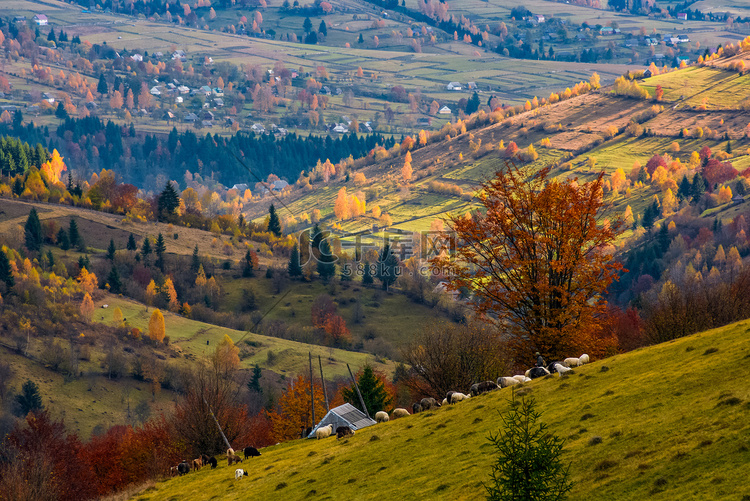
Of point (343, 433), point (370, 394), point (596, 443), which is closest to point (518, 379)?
point (343, 433)

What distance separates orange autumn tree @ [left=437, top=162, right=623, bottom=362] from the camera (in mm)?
42406

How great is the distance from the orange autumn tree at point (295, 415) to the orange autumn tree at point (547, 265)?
46907 millimetres

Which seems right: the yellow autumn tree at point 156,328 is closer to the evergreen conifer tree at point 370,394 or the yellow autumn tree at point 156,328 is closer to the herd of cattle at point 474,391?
the evergreen conifer tree at point 370,394

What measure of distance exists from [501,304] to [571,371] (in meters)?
9.89

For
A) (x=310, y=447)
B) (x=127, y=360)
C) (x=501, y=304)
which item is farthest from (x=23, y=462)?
(x=127, y=360)

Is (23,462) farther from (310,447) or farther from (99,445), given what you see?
(310,447)

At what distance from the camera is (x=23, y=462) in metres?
71.2

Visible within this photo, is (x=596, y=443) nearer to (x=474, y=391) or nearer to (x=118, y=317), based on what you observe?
(x=474, y=391)

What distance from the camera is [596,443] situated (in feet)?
80.3

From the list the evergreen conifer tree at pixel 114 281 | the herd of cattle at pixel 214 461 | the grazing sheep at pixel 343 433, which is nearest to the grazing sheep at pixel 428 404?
the grazing sheep at pixel 343 433

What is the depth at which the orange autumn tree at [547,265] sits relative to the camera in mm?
42406

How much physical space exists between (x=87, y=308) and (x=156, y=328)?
19.1m

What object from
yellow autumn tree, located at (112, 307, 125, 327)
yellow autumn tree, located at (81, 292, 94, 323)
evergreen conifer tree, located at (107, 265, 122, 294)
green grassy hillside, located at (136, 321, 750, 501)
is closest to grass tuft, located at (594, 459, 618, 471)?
green grassy hillside, located at (136, 321, 750, 501)

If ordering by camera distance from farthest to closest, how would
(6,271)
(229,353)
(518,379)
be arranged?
(6,271) < (229,353) < (518,379)
